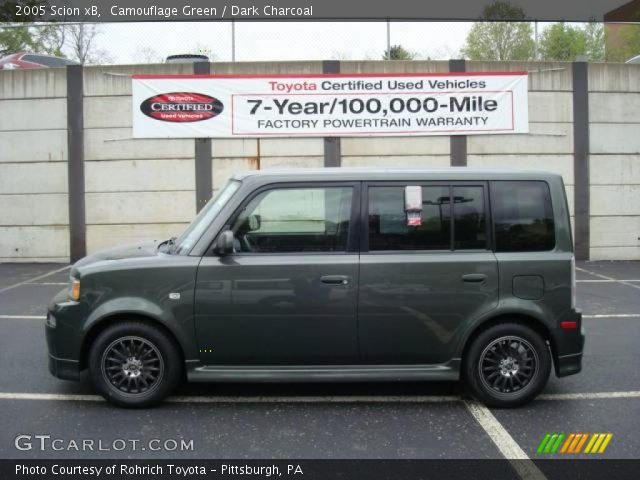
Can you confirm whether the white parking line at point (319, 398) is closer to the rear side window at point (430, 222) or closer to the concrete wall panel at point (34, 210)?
the rear side window at point (430, 222)

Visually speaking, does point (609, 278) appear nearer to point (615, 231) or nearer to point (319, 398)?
point (615, 231)

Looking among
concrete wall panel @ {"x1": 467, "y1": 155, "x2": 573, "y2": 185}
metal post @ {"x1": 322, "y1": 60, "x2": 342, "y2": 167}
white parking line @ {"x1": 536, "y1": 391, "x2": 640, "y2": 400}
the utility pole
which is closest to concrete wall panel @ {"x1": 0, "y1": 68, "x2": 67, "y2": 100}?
metal post @ {"x1": 322, "y1": 60, "x2": 342, "y2": 167}

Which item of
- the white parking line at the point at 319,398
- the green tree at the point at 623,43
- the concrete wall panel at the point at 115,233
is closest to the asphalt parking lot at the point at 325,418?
the white parking line at the point at 319,398

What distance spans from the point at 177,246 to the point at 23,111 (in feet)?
36.4

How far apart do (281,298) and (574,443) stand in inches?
87.4

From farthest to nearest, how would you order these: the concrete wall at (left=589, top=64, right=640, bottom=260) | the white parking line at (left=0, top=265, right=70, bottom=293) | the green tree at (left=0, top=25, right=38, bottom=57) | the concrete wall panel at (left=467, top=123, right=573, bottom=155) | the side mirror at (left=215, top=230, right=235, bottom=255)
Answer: the green tree at (left=0, top=25, right=38, bottom=57) < the concrete wall at (left=589, top=64, right=640, bottom=260) < the concrete wall panel at (left=467, top=123, right=573, bottom=155) < the white parking line at (left=0, top=265, right=70, bottom=293) < the side mirror at (left=215, top=230, right=235, bottom=255)

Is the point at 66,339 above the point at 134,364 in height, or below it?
above

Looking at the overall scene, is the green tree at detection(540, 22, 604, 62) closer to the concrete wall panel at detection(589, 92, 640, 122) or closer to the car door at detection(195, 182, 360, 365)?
the concrete wall panel at detection(589, 92, 640, 122)

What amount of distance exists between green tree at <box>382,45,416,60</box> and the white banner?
168 centimetres

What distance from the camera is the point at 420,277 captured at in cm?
468

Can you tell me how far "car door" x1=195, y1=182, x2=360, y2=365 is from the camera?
15.2 ft

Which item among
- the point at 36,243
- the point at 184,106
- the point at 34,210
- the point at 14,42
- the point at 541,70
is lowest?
the point at 36,243

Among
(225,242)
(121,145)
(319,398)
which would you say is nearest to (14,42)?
(121,145)

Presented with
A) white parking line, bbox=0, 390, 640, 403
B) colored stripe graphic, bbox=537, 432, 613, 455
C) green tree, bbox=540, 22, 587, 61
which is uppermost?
green tree, bbox=540, 22, 587, 61
